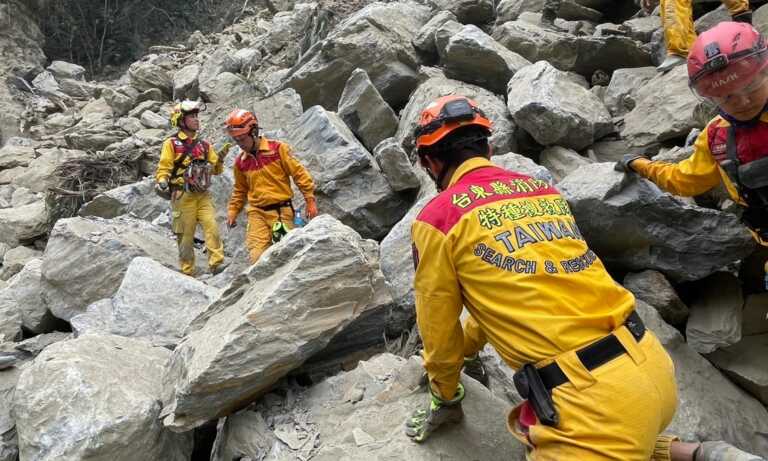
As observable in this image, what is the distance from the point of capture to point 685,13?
22.9 feet

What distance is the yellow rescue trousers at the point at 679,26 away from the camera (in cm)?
691

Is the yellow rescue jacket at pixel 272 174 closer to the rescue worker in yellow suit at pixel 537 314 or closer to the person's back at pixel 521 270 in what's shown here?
the rescue worker in yellow suit at pixel 537 314

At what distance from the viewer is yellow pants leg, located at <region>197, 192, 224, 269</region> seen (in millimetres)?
7785

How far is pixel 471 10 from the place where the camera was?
36.2 feet

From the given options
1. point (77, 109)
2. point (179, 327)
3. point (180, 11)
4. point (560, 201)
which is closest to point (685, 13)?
point (560, 201)

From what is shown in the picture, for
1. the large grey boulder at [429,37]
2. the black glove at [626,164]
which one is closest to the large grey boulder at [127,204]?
the large grey boulder at [429,37]

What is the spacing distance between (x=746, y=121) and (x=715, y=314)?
1.77 meters

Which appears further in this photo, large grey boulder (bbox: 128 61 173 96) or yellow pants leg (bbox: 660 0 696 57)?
large grey boulder (bbox: 128 61 173 96)

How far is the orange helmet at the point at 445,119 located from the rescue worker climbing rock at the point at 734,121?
122cm

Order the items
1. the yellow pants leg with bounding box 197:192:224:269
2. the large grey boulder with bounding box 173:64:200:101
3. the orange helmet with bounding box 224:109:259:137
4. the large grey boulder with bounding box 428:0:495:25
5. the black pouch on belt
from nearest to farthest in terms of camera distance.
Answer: the black pouch on belt < the orange helmet with bounding box 224:109:259:137 < the yellow pants leg with bounding box 197:192:224:269 < the large grey boulder with bounding box 428:0:495:25 < the large grey boulder with bounding box 173:64:200:101

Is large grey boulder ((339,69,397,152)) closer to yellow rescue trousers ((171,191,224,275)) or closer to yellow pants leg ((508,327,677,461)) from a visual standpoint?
yellow rescue trousers ((171,191,224,275))

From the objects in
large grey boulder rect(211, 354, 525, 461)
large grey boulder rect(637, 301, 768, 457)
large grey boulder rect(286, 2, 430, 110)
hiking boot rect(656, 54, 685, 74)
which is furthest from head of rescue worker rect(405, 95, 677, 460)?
large grey boulder rect(286, 2, 430, 110)

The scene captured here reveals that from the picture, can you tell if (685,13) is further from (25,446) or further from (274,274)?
(25,446)

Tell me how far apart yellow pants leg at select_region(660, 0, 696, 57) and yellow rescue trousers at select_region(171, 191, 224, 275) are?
6.65 metres
